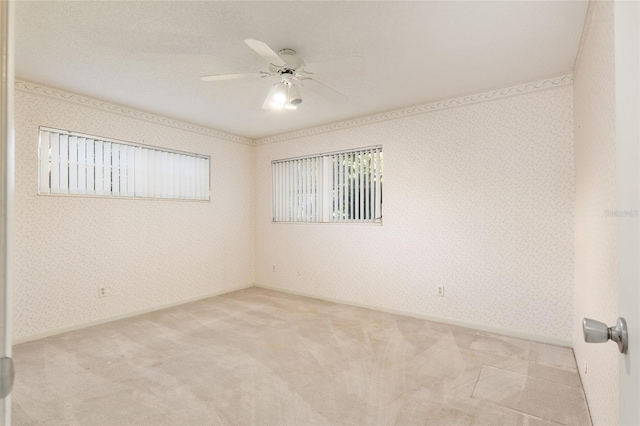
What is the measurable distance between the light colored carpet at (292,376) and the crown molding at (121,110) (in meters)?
2.46

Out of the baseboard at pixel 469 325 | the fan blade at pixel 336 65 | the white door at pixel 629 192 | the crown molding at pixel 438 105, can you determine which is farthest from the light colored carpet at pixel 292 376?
the crown molding at pixel 438 105

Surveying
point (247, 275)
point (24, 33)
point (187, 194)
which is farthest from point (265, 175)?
point (24, 33)

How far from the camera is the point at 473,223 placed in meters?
3.45

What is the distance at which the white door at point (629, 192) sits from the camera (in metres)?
0.61

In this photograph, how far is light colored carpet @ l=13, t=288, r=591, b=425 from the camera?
1.97 meters

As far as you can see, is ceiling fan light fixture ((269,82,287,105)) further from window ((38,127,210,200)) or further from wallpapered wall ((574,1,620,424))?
window ((38,127,210,200))

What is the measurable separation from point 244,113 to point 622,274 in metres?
3.98

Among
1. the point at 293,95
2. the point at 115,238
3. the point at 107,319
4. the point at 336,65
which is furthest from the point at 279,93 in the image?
the point at 107,319

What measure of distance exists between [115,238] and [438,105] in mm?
4086

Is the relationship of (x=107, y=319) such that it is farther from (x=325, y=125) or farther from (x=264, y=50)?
(x=325, y=125)

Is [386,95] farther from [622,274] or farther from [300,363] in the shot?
[622,274]

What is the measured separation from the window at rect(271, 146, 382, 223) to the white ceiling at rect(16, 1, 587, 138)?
109 centimetres

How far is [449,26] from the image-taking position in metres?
2.19

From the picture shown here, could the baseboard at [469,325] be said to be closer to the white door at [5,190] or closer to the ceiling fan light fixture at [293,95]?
the ceiling fan light fixture at [293,95]
